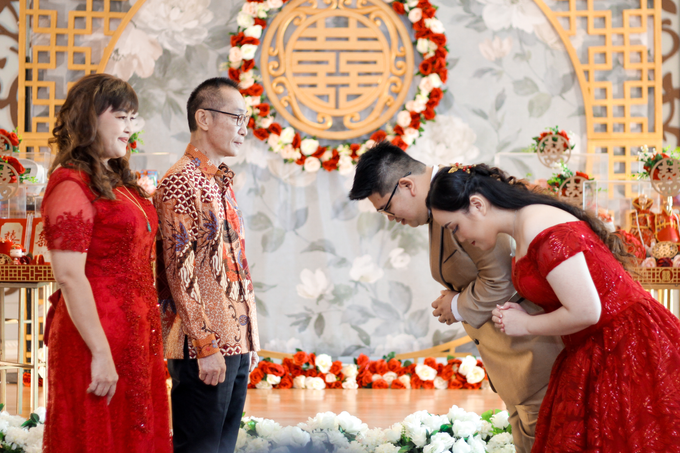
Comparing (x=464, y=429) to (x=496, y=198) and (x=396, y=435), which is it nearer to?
(x=396, y=435)

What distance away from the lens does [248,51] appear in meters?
4.17

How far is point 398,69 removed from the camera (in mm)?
4289

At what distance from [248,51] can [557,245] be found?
3214 mm

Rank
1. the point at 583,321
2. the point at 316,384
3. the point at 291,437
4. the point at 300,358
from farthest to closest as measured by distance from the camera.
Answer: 1. the point at 300,358
2. the point at 316,384
3. the point at 291,437
4. the point at 583,321

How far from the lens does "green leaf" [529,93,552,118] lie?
4.26 meters

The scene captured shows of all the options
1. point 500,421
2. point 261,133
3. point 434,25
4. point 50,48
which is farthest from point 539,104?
point 50,48

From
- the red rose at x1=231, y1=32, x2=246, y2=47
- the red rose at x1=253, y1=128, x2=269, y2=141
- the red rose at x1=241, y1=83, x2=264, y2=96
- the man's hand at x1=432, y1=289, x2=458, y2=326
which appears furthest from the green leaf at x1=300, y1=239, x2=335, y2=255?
the man's hand at x1=432, y1=289, x2=458, y2=326

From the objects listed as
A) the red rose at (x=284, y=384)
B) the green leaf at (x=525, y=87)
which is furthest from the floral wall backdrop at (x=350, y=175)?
the red rose at (x=284, y=384)

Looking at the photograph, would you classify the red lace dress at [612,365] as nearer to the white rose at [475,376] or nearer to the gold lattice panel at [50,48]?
the white rose at [475,376]

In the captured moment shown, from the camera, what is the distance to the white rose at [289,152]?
4230mm

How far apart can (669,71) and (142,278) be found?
4152 millimetres

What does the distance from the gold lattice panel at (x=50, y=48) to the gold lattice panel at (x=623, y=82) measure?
308 cm

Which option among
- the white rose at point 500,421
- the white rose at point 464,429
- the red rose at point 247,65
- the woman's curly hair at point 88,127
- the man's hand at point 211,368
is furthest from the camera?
the red rose at point 247,65

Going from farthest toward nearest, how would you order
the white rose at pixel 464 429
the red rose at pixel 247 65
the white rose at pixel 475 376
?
the red rose at pixel 247 65, the white rose at pixel 475 376, the white rose at pixel 464 429
